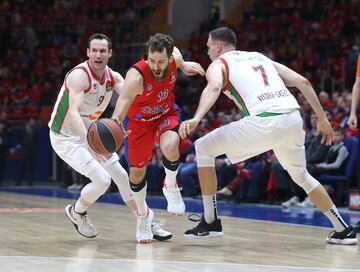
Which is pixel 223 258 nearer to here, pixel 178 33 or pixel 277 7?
pixel 277 7

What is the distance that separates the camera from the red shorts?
7.25 metres

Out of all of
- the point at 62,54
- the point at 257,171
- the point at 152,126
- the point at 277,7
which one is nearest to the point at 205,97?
the point at 152,126

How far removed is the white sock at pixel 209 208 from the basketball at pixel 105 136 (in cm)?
120

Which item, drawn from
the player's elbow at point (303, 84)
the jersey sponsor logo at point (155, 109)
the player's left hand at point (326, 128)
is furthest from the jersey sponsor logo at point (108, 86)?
the player's left hand at point (326, 128)

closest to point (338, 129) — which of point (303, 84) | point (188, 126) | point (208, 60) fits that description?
point (303, 84)

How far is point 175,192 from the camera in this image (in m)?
7.25

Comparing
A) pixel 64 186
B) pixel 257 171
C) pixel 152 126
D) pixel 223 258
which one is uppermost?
pixel 152 126

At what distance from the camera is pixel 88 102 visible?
746cm

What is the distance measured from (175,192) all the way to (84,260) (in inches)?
60.2

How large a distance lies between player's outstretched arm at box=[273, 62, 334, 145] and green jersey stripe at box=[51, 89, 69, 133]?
1.98 metres

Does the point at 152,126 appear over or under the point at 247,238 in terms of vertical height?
over

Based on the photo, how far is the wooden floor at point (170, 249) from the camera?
564cm

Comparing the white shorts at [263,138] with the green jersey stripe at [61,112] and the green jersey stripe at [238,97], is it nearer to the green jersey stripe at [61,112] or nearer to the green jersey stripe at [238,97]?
the green jersey stripe at [238,97]

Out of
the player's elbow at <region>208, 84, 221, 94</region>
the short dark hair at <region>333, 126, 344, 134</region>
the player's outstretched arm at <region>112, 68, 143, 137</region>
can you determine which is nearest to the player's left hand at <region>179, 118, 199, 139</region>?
the player's elbow at <region>208, 84, 221, 94</region>
